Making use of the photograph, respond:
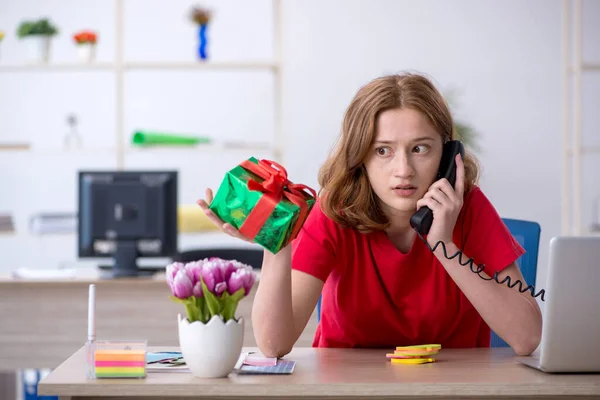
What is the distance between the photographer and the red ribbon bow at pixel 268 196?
56.7 inches

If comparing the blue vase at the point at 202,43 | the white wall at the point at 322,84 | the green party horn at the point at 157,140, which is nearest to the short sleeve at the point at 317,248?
the green party horn at the point at 157,140

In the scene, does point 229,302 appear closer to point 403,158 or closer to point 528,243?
point 403,158

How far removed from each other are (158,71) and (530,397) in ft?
13.5

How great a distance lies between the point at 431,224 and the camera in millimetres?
1737

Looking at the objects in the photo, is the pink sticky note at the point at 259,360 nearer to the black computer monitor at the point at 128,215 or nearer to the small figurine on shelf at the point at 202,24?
the black computer monitor at the point at 128,215

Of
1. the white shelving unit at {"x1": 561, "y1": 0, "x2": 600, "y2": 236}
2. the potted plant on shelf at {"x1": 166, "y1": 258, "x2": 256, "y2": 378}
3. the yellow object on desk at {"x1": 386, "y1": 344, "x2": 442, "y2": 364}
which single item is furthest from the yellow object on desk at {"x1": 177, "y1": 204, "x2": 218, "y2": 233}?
the potted plant on shelf at {"x1": 166, "y1": 258, "x2": 256, "y2": 378}

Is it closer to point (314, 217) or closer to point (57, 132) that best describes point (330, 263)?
point (314, 217)

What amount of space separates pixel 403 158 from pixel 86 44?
332 cm

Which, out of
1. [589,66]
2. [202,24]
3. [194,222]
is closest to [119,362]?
[194,222]

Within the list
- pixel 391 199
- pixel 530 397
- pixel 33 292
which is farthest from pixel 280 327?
pixel 33 292

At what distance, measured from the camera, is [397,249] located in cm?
188

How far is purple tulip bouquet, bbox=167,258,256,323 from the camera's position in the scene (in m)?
1.40

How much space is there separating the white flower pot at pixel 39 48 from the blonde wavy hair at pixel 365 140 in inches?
123

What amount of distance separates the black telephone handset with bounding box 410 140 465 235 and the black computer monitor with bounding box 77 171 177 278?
204cm
